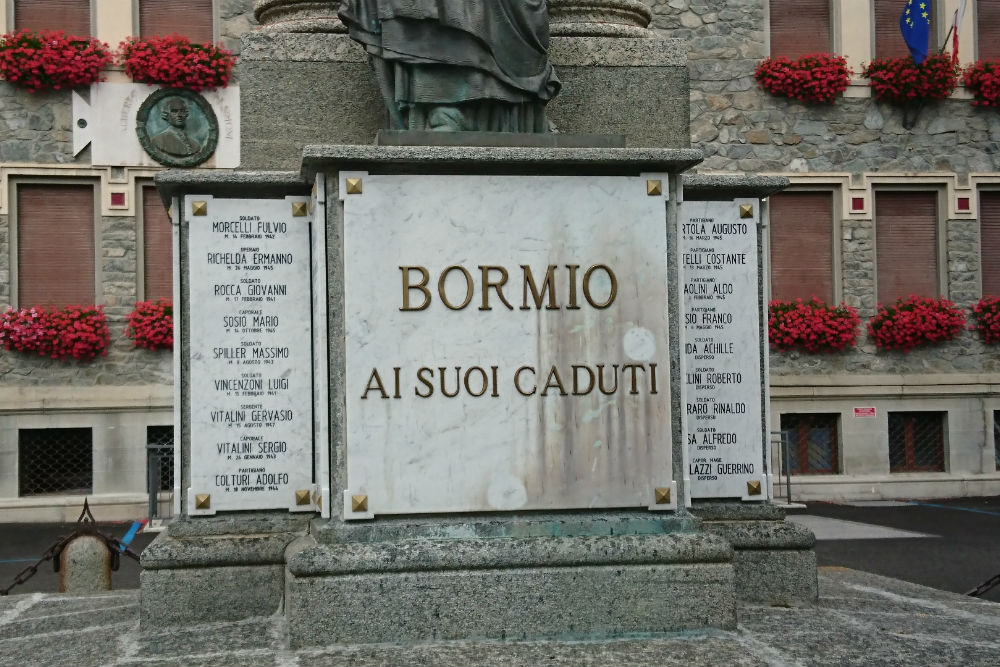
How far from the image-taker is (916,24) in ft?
59.3

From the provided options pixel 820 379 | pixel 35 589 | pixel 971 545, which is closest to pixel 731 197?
pixel 35 589

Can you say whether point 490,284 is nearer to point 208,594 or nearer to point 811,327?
point 208,594

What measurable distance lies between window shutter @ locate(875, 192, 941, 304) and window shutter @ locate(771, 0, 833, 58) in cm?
243

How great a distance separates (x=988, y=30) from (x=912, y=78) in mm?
1859

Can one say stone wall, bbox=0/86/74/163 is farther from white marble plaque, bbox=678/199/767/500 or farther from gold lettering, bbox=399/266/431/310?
gold lettering, bbox=399/266/431/310

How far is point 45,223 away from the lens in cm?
1744

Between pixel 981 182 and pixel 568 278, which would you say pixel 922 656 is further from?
pixel 981 182

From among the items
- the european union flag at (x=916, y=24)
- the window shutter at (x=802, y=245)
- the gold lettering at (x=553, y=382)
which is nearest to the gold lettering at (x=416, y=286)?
the gold lettering at (x=553, y=382)

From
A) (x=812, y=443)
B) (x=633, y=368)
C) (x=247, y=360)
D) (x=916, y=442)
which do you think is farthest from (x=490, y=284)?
(x=916, y=442)

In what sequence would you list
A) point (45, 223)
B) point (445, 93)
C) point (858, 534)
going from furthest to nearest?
1. point (45, 223)
2. point (858, 534)
3. point (445, 93)

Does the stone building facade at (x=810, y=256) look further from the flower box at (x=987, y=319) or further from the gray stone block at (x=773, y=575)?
the gray stone block at (x=773, y=575)

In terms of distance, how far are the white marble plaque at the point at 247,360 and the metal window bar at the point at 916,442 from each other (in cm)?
1441

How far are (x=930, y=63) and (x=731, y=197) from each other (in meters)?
13.8

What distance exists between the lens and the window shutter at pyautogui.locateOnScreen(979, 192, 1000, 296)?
19.4 m
